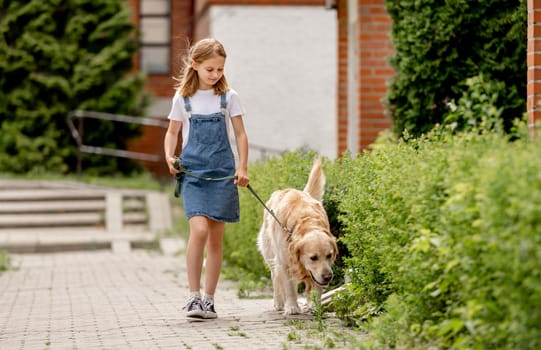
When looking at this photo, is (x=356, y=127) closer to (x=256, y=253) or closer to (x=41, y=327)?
(x=256, y=253)

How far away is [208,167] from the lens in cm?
777

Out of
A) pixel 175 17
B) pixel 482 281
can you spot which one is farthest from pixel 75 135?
pixel 482 281

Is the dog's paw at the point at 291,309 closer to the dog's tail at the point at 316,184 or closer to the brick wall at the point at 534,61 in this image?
the dog's tail at the point at 316,184

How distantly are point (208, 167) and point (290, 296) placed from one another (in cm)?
113

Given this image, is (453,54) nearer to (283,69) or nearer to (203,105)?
(203,105)

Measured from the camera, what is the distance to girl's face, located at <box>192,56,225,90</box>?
302 inches

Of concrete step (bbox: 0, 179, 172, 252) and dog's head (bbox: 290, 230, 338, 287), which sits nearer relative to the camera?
dog's head (bbox: 290, 230, 338, 287)

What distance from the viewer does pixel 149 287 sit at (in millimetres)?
10648

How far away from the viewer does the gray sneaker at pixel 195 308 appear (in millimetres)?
7669

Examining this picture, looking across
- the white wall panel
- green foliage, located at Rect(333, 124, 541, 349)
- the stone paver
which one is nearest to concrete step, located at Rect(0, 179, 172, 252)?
the stone paver

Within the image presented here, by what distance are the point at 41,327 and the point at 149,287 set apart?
2.96m

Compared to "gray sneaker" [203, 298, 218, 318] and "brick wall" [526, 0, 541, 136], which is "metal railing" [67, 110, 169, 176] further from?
"brick wall" [526, 0, 541, 136]

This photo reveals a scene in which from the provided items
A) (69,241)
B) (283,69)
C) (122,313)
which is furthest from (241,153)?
(283,69)

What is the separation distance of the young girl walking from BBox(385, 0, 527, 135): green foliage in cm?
304
